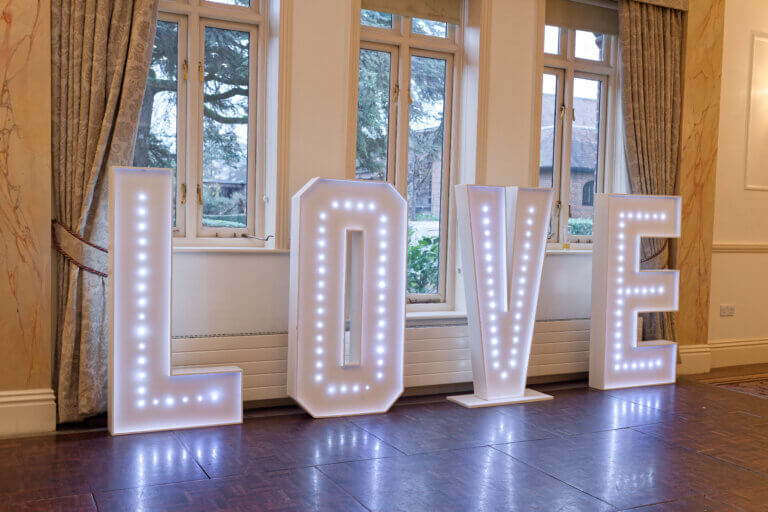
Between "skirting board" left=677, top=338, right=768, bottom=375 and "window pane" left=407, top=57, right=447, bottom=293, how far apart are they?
6.79 feet

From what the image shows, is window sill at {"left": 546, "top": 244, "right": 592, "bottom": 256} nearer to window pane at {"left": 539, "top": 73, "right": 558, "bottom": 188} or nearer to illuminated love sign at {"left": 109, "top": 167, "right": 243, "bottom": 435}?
window pane at {"left": 539, "top": 73, "right": 558, "bottom": 188}

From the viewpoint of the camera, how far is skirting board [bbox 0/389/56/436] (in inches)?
135

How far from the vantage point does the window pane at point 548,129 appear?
517 centimetres

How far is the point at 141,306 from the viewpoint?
3.47 metres

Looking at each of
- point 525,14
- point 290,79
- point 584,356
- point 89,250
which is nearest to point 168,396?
point 89,250

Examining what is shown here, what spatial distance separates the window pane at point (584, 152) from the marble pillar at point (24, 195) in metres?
3.50

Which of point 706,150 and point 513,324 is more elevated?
point 706,150

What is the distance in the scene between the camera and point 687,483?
3.04m

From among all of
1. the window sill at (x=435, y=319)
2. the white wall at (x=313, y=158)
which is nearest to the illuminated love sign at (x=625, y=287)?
the white wall at (x=313, y=158)

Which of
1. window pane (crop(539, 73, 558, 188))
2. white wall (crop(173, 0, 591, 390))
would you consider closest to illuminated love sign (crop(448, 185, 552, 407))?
white wall (crop(173, 0, 591, 390))

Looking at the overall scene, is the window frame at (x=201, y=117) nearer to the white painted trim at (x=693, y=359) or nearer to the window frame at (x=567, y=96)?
the window frame at (x=567, y=96)

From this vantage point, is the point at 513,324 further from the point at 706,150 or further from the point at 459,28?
the point at 706,150

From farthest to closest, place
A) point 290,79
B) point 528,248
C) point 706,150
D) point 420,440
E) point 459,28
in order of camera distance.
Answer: point 706,150 → point 459,28 → point 528,248 → point 290,79 → point 420,440

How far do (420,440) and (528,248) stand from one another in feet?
4.65
